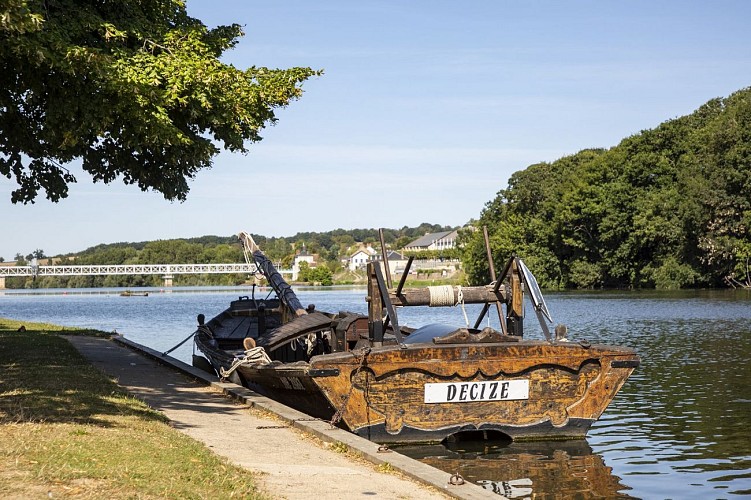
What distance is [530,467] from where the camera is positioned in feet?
41.3

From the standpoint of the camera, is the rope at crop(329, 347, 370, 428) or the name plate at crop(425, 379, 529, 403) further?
the name plate at crop(425, 379, 529, 403)

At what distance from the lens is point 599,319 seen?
46.8 m

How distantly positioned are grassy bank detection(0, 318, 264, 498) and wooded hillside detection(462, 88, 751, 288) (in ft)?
211

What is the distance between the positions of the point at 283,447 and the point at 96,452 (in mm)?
2641

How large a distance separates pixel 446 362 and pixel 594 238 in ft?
270

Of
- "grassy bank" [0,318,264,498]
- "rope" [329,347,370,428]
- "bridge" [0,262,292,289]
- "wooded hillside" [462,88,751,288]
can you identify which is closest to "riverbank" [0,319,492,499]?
"grassy bank" [0,318,264,498]

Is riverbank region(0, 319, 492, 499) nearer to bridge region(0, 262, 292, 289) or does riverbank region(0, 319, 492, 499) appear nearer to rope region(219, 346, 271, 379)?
rope region(219, 346, 271, 379)

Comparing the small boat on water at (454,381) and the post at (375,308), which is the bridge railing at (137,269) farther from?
the small boat on water at (454,381)

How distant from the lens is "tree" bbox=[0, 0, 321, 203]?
14.2m

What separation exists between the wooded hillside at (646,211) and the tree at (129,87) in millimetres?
58633

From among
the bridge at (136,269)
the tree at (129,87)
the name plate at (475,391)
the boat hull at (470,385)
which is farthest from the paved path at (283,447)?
the bridge at (136,269)

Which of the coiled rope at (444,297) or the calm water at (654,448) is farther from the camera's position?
the coiled rope at (444,297)

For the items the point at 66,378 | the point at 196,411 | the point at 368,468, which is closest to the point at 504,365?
the point at 368,468

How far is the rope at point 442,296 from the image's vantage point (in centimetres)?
Result: 1464
